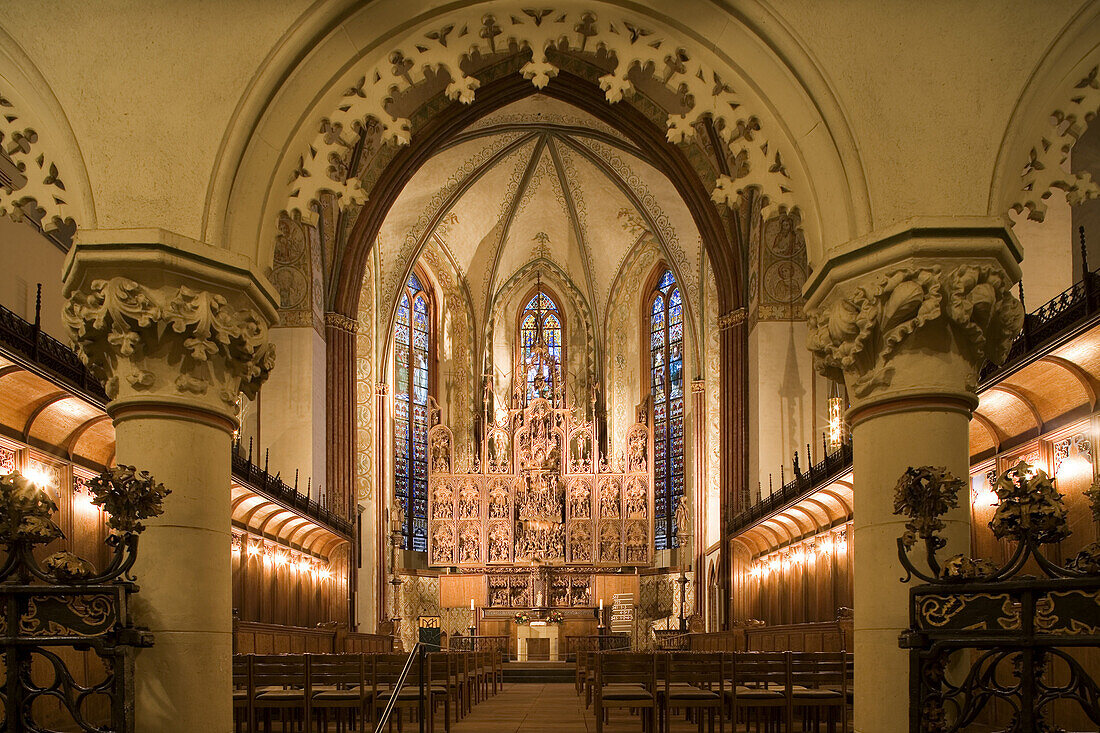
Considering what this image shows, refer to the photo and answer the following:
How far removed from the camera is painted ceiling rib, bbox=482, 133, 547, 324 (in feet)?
88.5

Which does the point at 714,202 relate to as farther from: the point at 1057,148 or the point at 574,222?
the point at 574,222

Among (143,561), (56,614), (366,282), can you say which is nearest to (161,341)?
(143,561)

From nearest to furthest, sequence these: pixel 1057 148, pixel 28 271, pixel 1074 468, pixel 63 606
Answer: pixel 63 606
pixel 1057 148
pixel 1074 468
pixel 28 271

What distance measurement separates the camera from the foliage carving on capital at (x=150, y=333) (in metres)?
5.76

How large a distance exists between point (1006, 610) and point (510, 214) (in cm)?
2510

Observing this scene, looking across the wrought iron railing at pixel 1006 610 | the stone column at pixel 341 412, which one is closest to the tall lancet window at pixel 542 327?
the stone column at pixel 341 412

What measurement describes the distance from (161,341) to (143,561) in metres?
1.10

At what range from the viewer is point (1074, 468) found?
33.6ft

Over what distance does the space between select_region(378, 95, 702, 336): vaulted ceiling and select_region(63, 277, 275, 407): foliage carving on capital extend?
756 inches

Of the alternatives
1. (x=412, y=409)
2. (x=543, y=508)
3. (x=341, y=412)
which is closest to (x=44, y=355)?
(x=341, y=412)

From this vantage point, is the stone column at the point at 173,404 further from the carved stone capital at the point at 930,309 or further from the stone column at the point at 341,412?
the stone column at the point at 341,412

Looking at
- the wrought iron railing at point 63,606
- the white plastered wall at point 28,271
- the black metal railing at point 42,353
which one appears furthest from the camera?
the white plastered wall at point 28,271

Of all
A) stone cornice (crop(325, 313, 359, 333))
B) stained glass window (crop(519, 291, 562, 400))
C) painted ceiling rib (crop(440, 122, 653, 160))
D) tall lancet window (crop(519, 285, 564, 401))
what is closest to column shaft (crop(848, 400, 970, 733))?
stone cornice (crop(325, 313, 359, 333))

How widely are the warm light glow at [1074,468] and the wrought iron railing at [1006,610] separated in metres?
5.88
